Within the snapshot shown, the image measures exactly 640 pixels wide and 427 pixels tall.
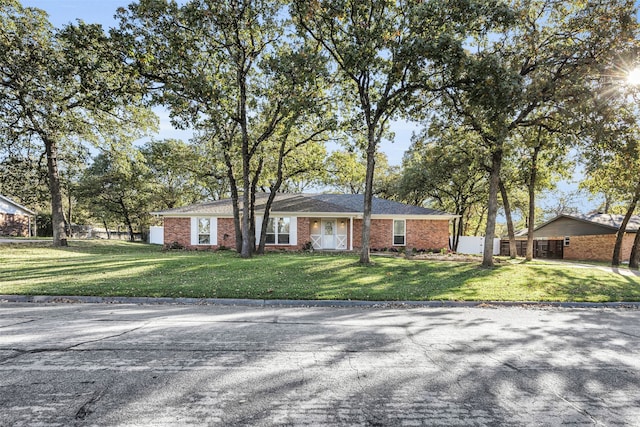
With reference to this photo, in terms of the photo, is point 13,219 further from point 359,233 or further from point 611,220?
point 611,220

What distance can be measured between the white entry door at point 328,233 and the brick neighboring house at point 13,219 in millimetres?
27903

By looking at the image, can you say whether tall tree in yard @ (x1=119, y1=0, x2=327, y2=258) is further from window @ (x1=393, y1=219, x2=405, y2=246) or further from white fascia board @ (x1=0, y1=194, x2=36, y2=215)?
white fascia board @ (x1=0, y1=194, x2=36, y2=215)

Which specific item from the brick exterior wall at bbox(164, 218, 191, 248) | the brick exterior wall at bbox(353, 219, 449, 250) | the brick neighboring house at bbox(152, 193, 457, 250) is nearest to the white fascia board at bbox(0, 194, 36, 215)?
the brick neighboring house at bbox(152, 193, 457, 250)

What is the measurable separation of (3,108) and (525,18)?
78.3 feet

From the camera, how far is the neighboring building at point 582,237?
25.2m

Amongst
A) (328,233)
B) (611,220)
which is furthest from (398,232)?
(611,220)

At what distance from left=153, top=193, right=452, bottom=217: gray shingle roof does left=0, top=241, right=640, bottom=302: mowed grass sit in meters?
Result: 9.06

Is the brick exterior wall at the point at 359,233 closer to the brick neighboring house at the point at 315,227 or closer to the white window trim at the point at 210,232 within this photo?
the brick neighboring house at the point at 315,227

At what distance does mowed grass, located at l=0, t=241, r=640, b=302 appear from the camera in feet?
27.0

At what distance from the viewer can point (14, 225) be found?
30.9 metres

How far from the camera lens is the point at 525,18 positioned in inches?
518

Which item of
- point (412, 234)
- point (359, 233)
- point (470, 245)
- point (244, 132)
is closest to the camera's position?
point (244, 132)

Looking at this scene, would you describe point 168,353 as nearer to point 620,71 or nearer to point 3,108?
point 620,71

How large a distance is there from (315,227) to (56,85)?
1552cm
